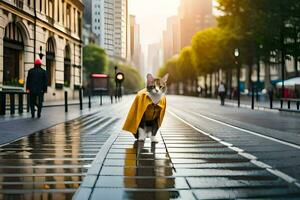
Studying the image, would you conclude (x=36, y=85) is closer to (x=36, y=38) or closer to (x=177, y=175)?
(x=177, y=175)

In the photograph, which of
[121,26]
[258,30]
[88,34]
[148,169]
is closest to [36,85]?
[121,26]

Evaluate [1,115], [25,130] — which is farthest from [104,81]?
[25,130]

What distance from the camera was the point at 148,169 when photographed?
6051 millimetres

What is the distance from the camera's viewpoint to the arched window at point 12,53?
28.0m

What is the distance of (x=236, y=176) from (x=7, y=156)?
12.4 ft

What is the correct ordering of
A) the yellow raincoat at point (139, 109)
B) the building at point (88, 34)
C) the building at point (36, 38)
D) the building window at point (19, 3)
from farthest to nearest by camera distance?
1. the building window at point (19, 3)
2. the building at point (36, 38)
3. the building at point (88, 34)
4. the yellow raincoat at point (139, 109)

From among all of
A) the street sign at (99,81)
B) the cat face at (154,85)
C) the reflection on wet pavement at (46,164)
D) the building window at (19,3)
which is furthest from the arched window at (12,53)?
the street sign at (99,81)

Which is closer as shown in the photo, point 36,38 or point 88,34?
point 36,38

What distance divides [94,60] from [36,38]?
50.9 meters

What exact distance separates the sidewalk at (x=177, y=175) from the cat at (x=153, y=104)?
1.66ft

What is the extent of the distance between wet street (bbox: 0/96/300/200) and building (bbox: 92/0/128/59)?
7.07 feet

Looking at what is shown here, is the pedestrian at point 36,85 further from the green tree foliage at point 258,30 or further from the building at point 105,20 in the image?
the green tree foliage at point 258,30

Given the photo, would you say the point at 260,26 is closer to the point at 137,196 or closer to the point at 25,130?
the point at 25,130

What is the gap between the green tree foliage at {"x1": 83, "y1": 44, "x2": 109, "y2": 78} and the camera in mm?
81750
